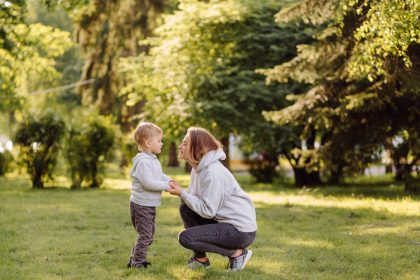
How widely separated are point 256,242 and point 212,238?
2.41m

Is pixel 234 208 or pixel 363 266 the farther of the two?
pixel 363 266

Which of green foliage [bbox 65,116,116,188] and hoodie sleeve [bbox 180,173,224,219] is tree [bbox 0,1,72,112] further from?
hoodie sleeve [bbox 180,173,224,219]

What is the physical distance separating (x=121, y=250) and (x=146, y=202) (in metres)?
1.59

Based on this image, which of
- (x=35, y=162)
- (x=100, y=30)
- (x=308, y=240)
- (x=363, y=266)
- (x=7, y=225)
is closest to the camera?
(x=363, y=266)

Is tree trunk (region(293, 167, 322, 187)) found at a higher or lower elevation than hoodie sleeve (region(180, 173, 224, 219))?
lower

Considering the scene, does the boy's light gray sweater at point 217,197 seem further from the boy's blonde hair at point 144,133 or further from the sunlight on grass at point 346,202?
the sunlight on grass at point 346,202

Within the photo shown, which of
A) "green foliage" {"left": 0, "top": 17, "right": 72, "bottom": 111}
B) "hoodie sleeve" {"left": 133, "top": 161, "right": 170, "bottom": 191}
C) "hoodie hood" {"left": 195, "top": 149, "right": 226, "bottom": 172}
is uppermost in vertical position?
"green foliage" {"left": 0, "top": 17, "right": 72, "bottom": 111}

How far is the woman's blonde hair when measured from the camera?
5996 millimetres

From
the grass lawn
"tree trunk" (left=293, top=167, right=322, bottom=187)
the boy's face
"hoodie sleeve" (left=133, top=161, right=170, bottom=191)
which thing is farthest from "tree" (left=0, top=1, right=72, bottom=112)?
"hoodie sleeve" (left=133, top=161, right=170, bottom=191)

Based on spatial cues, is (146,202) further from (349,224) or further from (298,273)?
(349,224)

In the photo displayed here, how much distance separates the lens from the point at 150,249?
7.57 metres

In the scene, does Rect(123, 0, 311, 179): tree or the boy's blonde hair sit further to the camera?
Rect(123, 0, 311, 179): tree

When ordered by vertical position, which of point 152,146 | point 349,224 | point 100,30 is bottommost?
point 349,224

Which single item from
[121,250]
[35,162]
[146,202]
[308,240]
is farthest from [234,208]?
[35,162]
